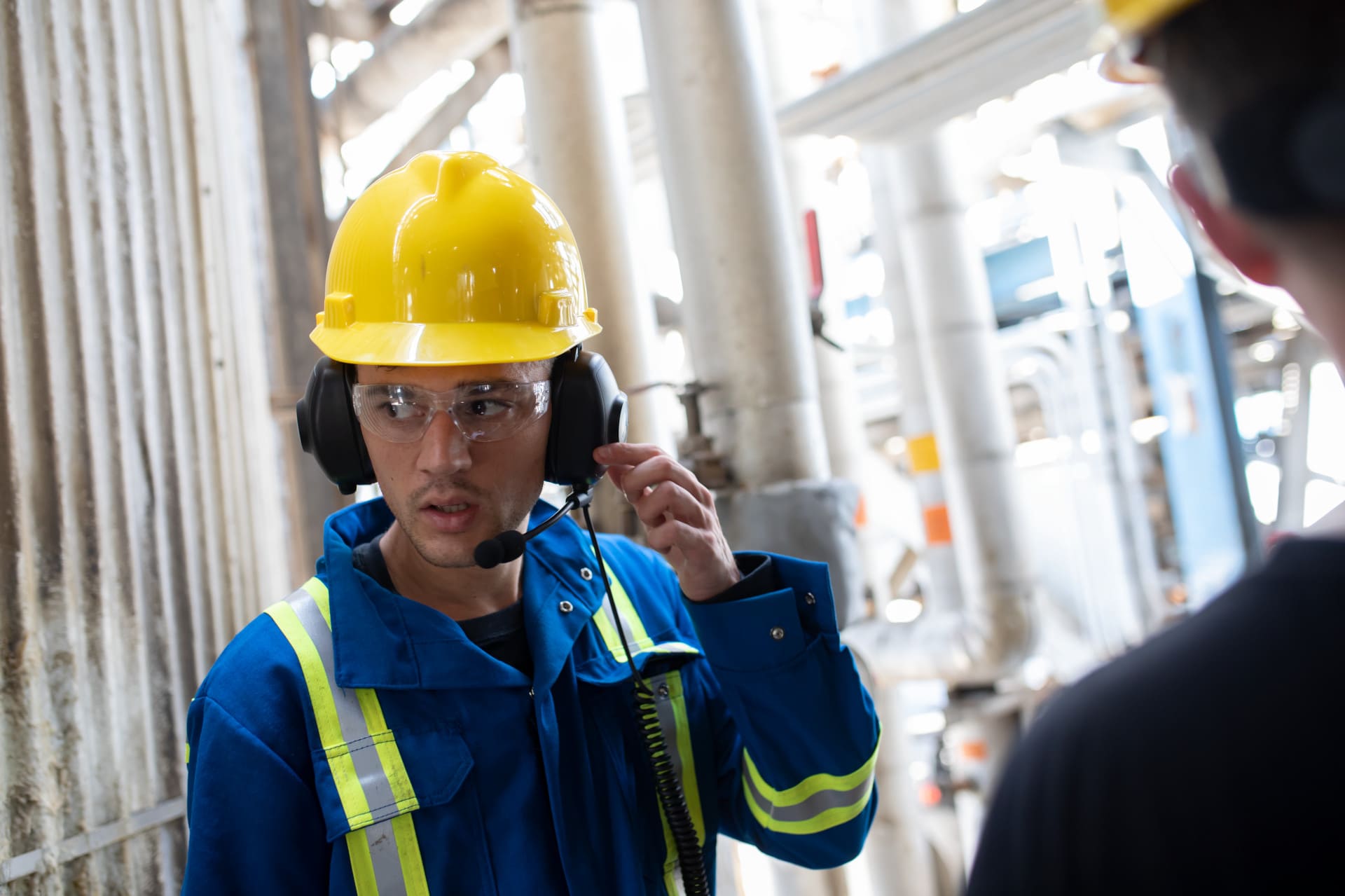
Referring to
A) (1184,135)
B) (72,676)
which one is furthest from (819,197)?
(1184,135)

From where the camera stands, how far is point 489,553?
1.51 metres

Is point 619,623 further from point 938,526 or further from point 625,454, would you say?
point 938,526

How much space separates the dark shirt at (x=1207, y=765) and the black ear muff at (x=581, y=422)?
1.13 metres

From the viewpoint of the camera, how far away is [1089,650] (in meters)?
6.82

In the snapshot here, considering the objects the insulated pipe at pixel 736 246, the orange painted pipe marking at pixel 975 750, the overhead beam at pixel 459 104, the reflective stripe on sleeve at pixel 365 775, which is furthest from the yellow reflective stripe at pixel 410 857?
the orange painted pipe marking at pixel 975 750

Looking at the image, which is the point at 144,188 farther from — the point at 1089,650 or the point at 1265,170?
the point at 1089,650

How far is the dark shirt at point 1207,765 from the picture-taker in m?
0.54

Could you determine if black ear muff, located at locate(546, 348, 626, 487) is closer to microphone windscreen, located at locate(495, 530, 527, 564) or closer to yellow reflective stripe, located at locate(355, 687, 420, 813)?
microphone windscreen, located at locate(495, 530, 527, 564)

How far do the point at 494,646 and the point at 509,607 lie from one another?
0.09 metres

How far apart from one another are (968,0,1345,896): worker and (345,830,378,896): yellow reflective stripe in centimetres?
103

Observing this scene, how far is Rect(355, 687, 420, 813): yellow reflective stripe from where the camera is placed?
1402 millimetres

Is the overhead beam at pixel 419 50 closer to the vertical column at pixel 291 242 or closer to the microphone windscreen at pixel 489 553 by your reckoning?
the vertical column at pixel 291 242

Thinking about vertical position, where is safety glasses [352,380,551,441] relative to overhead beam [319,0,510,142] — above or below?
below

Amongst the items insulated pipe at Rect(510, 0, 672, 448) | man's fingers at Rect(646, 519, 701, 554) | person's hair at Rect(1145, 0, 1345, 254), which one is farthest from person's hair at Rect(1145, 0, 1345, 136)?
insulated pipe at Rect(510, 0, 672, 448)
